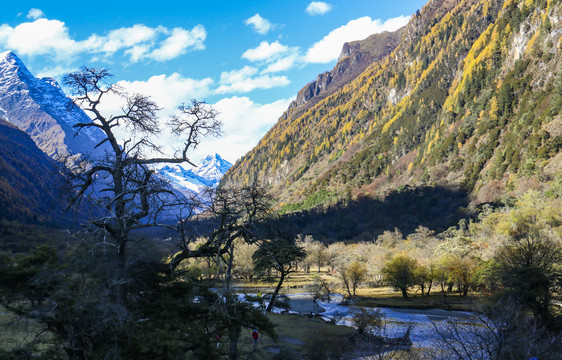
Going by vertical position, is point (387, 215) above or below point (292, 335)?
above

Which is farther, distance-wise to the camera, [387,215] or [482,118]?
[387,215]

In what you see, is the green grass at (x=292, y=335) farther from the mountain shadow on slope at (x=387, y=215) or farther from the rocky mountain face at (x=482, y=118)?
the rocky mountain face at (x=482, y=118)

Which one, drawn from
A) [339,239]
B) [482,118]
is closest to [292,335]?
[339,239]

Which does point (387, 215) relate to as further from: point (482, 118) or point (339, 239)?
A: point (482, 118)

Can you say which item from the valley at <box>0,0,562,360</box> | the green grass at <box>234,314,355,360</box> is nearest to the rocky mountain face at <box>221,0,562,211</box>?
the valley at <box>0,0,562,360</box>

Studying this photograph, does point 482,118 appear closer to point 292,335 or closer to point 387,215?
point 387,215

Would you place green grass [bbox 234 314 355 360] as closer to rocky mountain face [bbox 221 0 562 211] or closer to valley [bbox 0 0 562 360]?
valley [bbox 0 0 562 360]

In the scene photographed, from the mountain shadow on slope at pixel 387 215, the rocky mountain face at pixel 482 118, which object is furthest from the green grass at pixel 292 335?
the rocky mountain face at pixel 482 118

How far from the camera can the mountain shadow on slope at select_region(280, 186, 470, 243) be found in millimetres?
108588

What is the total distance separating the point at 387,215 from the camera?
426 feet

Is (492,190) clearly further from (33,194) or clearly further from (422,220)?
(33,194)

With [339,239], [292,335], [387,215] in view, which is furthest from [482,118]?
[292,335]

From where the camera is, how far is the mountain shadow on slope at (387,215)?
10859 cm

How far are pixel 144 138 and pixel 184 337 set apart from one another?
5888 mm
